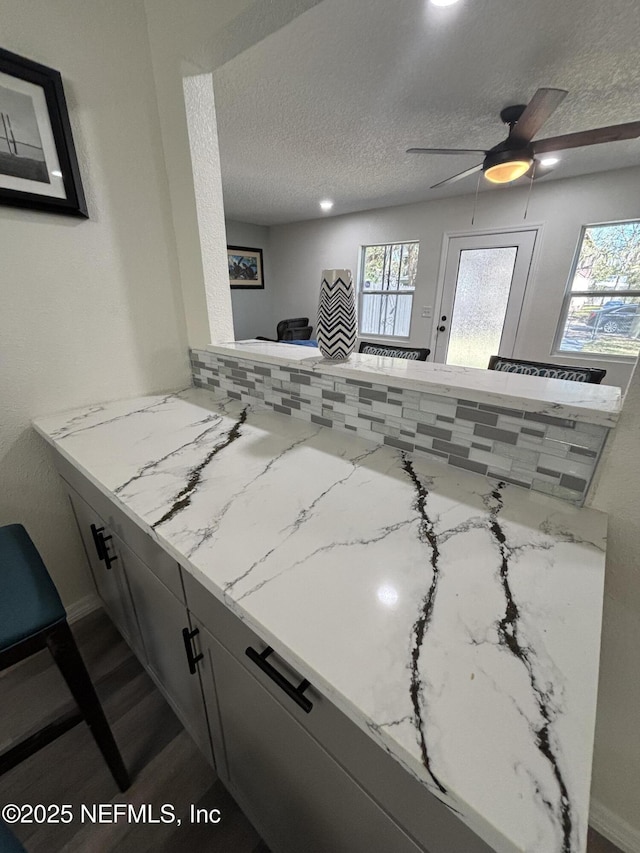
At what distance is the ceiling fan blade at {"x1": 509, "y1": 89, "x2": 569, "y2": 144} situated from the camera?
1479mm

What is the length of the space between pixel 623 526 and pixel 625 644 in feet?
0.91

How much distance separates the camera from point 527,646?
1.36 feet

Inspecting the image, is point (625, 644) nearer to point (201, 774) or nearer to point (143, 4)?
point (201, 774)

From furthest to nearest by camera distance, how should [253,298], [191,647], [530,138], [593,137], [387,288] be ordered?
[253,298]
[387,288]
[530,138]
[593,137]
[191,647]

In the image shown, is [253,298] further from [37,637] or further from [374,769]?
[374,769]

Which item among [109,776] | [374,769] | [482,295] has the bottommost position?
[109,776]

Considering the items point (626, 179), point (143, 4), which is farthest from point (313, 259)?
point (143, 4)

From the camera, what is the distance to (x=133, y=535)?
0.81 metres

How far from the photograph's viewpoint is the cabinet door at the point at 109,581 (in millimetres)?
1033

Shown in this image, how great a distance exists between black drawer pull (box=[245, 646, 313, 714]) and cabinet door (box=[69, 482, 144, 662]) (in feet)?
2.25

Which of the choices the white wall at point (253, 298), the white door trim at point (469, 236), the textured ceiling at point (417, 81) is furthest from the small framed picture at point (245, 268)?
the white door trim at point (469, 236)

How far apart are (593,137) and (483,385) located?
205cm

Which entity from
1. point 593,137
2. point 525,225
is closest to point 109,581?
point 593,137

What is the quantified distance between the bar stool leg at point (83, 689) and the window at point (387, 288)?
4.40 metres
